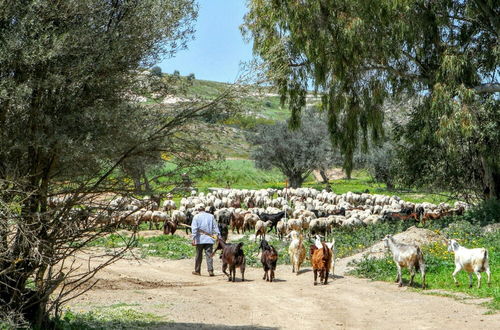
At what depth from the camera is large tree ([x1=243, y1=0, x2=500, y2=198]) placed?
18953 mm

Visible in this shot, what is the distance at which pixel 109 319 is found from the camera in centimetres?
932

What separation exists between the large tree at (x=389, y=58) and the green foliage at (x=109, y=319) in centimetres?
1065

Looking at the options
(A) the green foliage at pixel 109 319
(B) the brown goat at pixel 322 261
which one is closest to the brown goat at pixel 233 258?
(B) the brown goat at pixel 322 261

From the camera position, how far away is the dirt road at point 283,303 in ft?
31.8

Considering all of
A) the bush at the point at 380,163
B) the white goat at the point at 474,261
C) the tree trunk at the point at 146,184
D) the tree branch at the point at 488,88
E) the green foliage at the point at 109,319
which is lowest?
the green foliage at the point at 109,319

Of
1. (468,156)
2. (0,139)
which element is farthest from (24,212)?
(468,156)

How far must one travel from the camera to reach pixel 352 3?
755 inches

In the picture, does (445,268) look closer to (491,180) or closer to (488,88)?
(488,88)

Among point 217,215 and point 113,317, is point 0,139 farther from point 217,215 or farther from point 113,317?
point 217,215

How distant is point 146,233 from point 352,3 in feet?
40.4

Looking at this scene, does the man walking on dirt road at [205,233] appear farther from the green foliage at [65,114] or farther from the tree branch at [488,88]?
the tree branch at [488,88]

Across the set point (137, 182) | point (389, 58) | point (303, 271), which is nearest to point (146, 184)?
point (137, 182)

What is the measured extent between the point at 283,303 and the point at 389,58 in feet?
39.2

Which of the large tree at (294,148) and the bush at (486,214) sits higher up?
the large tree at (294,148)
